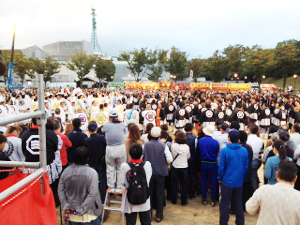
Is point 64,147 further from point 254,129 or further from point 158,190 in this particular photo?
point 254,129

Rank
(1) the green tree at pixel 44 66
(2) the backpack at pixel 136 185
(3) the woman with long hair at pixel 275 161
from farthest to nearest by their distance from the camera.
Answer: (1) the green tree at pixel 44 66, (3) the woman with long hair at pixel 275 161, (2) the backpack at pixel 136 185

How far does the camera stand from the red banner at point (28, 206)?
4.77ft

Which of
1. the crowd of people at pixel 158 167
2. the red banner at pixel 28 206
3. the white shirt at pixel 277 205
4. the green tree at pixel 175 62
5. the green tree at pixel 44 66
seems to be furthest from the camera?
the green tree at pixel 175 62

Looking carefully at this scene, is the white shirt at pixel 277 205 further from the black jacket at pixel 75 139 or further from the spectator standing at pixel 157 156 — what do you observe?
the black jacket at pixel 75 139

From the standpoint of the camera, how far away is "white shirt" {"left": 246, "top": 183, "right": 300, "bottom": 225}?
220 centimetres

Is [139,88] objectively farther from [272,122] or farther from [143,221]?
[143,221]

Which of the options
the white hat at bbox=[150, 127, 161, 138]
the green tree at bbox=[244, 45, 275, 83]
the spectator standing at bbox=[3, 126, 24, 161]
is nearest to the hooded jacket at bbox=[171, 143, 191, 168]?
the white hat at bbox=[150, 127, 161, 138]

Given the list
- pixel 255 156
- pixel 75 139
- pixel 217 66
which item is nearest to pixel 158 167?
pixel 75 139

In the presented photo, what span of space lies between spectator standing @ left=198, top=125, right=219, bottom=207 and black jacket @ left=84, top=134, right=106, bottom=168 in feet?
6.79

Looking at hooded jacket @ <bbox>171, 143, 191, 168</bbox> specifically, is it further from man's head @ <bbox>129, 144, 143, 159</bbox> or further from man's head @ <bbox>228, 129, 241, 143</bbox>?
man's head @ <bbox>129, 144, 143, 159</bbox>

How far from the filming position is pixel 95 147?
4473 mm

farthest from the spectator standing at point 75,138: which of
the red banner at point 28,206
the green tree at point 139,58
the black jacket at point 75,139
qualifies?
the green tree at point 139,58

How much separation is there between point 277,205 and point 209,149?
96.2 inches

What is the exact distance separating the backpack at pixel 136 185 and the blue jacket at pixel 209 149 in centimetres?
197
